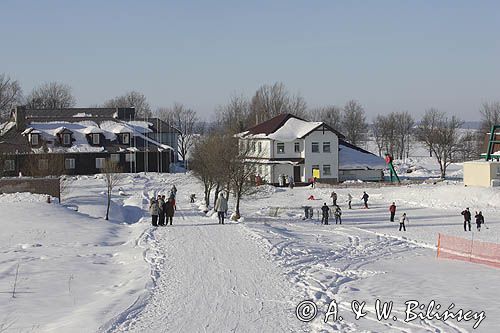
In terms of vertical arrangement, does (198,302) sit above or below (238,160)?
below

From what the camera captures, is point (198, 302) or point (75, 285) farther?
point (75, 285)

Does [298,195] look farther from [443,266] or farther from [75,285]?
[75,285]

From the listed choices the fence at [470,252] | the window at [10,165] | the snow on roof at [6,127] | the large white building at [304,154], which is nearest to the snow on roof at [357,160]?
the large white building at [304,154]

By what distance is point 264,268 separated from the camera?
17.8 metres

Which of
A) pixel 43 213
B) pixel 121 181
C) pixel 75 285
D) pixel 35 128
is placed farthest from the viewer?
pixel 35 128

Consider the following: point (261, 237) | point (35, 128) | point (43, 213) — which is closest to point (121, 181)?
point (35, 128)

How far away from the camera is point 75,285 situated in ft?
53.8

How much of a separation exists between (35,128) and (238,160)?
3521 cm

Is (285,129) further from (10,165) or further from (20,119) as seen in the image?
(20,119)

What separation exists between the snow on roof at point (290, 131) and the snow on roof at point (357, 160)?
4.92 metres

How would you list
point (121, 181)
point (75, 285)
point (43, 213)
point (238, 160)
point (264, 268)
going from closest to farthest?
1. point (75, 285)
2. point (264, 268)
3. point (43, 213)
4. point (238, 160)
5. point (121, 181)

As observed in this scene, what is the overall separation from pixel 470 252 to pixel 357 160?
45.3 meters

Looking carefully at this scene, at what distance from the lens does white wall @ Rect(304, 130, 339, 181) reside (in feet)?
217

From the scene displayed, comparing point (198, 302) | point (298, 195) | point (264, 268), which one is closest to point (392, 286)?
point (264, 268)
